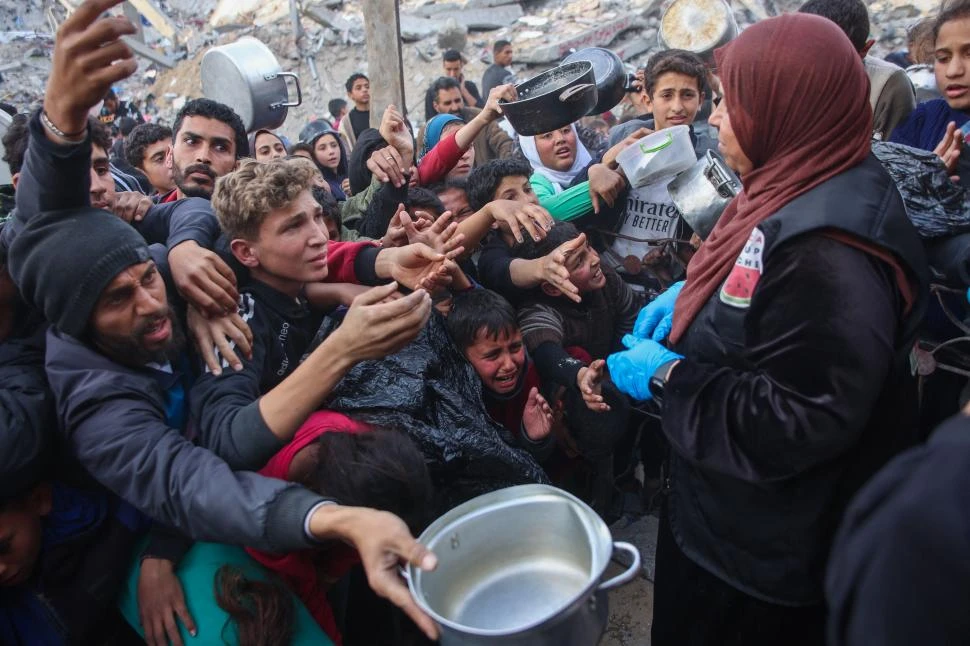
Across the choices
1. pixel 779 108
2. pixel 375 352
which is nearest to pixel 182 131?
pixel 375 352

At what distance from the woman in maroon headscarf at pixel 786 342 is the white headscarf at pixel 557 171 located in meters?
1.89

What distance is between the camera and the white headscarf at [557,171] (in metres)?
3.49

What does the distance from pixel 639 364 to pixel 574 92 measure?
4.83 feet

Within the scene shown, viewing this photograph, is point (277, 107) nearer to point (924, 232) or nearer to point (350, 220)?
point (350, 220)

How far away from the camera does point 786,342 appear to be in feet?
4.13

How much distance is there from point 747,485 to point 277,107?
355 cm

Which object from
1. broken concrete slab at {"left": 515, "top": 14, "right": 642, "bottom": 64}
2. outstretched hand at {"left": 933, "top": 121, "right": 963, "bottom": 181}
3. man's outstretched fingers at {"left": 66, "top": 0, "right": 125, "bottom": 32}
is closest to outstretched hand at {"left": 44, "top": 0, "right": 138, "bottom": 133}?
man's outstretched fingers at {"left": 66, "top": 0, "right": 125, "bottom": 32}

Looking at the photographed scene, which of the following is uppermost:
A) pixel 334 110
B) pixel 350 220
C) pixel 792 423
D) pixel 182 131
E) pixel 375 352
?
pixel 182 131

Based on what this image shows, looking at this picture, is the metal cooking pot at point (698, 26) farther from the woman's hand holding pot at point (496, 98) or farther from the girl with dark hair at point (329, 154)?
the girl with dark hair at point (329, 154)

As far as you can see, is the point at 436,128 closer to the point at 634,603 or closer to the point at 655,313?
the point at 655,313

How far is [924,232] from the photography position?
2049 mm

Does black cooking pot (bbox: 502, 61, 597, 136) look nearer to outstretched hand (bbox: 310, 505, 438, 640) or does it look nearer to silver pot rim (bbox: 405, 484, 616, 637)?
silver pot rim (bbox: 405, 484, 616, 637)

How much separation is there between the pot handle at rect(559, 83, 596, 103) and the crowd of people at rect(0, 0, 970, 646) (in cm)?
60

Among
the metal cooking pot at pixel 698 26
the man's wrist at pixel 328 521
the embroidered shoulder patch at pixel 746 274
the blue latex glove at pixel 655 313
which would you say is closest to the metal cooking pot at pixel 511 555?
the man's wrist at pixel 328 521
